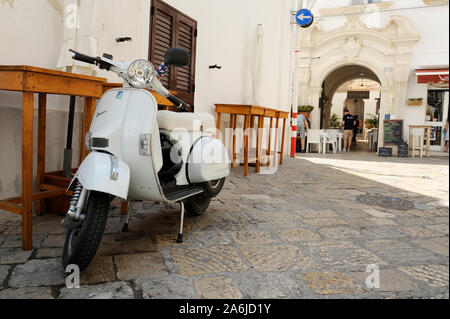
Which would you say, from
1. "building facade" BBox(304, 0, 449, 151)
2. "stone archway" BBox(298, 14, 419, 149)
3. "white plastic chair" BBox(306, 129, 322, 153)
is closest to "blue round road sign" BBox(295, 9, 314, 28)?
"white plastic chair" BBox(306, 129, 322, 153)

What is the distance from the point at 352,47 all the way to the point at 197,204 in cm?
1280

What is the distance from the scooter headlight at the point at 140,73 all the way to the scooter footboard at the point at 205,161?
2.09 feet

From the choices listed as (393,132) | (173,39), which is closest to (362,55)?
(393,132)

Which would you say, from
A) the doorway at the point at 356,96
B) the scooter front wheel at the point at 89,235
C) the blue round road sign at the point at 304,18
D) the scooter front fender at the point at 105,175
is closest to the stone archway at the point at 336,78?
the doorway at the point at 356,96

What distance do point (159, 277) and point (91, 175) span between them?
59cm

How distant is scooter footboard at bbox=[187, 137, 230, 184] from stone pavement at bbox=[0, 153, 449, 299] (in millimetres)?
385

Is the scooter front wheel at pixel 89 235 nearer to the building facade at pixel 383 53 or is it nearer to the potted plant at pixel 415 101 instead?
the building facade at pixel 383 53

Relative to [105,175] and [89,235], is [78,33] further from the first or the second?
[89,235]

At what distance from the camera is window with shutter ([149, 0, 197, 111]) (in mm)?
4805

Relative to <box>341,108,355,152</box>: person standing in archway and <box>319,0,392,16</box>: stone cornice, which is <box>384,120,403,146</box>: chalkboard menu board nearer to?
<box>341,108,355,152</box>: person standing in archway

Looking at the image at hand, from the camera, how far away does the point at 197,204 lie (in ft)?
9.56

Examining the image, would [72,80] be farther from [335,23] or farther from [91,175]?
[335,23]

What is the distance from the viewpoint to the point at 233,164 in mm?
6363

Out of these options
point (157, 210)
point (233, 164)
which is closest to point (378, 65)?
point (233, 164)
